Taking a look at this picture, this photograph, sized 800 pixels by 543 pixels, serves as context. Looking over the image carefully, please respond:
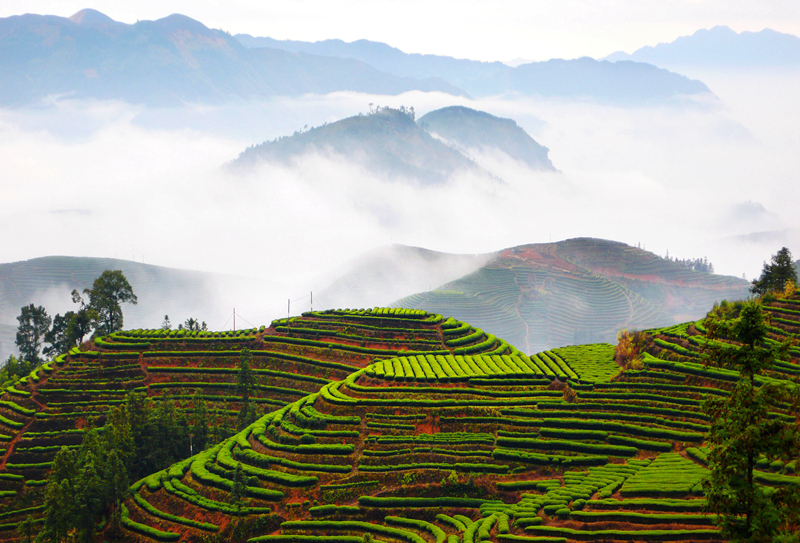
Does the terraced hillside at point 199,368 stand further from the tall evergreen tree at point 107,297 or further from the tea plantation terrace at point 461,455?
the tall evergreen tree at point 107,297

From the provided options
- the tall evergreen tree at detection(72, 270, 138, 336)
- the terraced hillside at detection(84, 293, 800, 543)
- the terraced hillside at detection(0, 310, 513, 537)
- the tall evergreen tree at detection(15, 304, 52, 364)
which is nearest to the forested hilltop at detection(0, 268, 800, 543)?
the terraced hillside at detection(84, 293, 800, 543)

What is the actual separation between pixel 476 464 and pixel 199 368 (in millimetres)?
45504

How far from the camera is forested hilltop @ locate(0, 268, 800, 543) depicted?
4097 cm

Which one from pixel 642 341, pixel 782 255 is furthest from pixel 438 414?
pixel 782 255

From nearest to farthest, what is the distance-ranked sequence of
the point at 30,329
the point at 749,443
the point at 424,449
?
the point at 749,443, the point at 424,449, the point at 30,329

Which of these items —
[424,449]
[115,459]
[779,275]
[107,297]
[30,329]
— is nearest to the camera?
[424,449]

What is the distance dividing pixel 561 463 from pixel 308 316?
168 feet

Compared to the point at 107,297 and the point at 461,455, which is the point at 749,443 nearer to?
the point at 461,455

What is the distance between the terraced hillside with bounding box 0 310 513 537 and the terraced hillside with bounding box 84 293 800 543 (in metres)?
17.1

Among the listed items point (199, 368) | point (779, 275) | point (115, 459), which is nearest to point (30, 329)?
point (199, 368)

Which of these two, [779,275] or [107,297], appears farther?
[107,297]

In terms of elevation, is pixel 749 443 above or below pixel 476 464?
above

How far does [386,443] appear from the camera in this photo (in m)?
54.4

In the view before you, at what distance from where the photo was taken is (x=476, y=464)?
5041 cm
